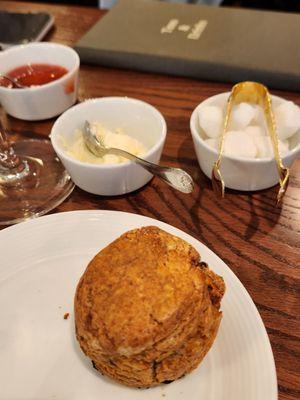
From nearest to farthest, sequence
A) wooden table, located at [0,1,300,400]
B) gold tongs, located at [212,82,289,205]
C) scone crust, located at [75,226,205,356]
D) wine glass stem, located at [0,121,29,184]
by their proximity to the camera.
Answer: scone crust, located at [75,226,205,356]
wooden table, located at [0,1,300,400]
gold tongs, located at [212,82,289,205]
wine glass stem, located at [0,121,29,184]

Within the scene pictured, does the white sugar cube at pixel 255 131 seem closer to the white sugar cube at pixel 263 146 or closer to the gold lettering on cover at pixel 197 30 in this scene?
the white sugar cube at pixel 263 146

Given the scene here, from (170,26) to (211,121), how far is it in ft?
2.71

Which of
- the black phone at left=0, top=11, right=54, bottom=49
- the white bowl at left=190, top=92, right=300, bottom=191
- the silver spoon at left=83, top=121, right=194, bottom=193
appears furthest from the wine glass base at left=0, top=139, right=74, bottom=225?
the black phone at left=0, top=11, right=54, bottom=49

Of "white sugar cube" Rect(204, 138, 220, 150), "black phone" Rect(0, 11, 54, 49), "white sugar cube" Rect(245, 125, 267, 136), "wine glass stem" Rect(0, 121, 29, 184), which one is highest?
"white sugar cube" Rect(245, 125, 267, 136)

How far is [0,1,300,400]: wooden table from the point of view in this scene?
90cm

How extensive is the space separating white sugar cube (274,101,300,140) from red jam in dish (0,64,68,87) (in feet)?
2.59

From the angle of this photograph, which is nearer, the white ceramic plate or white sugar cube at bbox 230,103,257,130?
the white ceramic plate

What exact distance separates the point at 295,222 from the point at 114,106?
645mm

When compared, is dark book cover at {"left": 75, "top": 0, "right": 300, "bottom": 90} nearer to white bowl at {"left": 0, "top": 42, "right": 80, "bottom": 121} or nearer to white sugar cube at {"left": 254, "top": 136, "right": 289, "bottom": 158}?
white bowl at {"left": 0, "top": 42, "right": 80, "bottom": 121}

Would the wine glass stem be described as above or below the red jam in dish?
below

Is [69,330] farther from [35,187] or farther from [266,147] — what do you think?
[266,147]

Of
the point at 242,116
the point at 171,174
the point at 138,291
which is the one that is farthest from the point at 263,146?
the point at 138,291

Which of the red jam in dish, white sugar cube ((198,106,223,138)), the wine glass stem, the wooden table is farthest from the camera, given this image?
the red jam in dish

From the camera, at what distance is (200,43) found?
1676 millimetres
